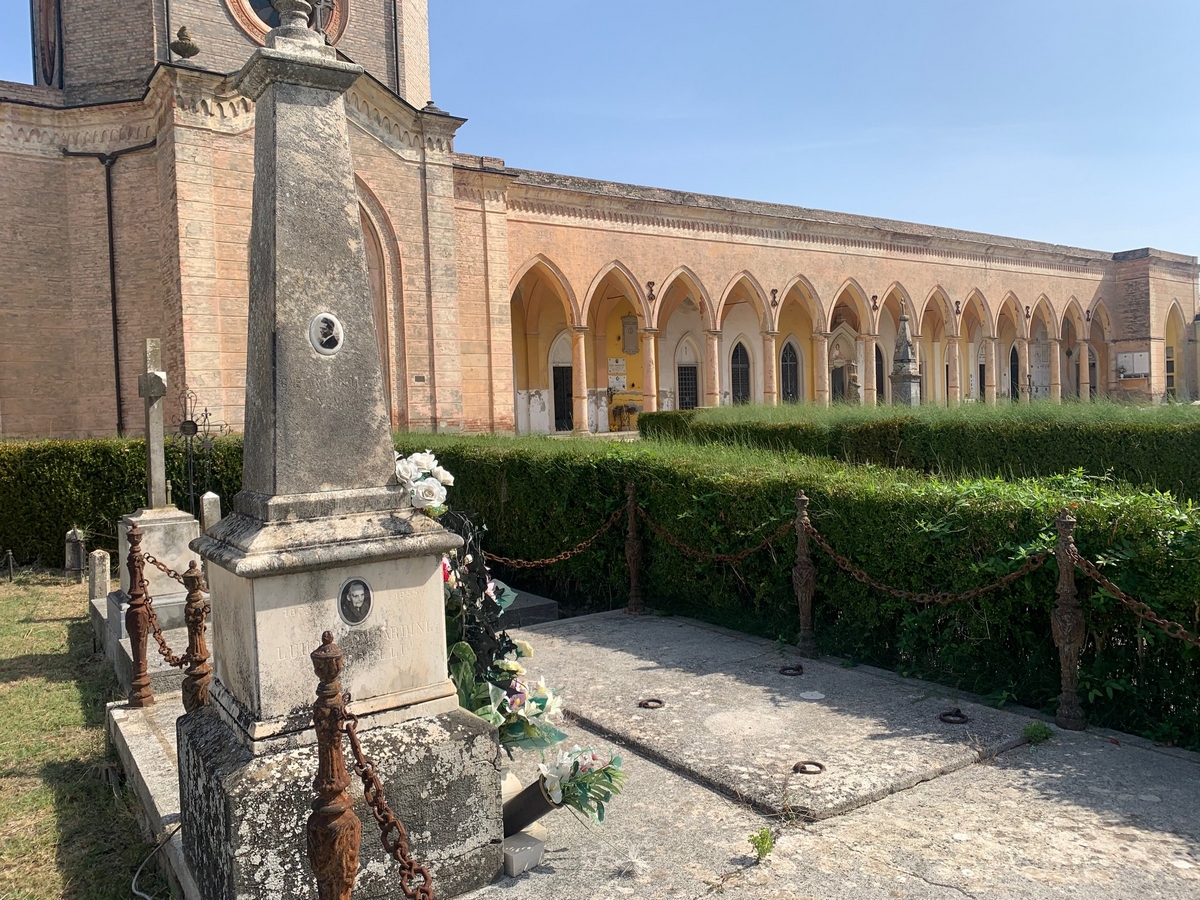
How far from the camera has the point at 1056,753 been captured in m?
4.10

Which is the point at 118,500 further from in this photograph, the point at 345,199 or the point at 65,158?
the point at 345,199

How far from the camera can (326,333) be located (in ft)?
9.95

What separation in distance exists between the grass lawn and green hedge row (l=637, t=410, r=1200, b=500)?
733 centimetres

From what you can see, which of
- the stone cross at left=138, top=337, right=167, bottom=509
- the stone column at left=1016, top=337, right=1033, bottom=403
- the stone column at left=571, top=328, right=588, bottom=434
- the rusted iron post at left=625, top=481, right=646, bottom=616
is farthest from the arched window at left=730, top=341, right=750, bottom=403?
the stone cross at left=138, top=337, right=167, bottom=509

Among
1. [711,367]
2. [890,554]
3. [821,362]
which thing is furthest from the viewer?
[821,362]

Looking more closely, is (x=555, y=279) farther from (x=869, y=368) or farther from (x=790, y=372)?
(x=790, y=372)

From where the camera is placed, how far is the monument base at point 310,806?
265 centimetres

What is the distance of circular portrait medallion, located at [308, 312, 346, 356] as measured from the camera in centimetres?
301

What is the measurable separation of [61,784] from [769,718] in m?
3.74

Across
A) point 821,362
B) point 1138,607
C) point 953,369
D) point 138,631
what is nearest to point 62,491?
point 138,631

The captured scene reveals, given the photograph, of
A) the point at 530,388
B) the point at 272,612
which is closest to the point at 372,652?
the point at 272,612

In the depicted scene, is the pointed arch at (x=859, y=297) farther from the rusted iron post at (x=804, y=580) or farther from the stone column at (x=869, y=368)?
the rusted iron post at (x=804, y=580)

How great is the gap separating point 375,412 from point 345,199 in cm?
77

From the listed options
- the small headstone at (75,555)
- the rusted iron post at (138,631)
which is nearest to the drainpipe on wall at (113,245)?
the small headstone at (75,555)
